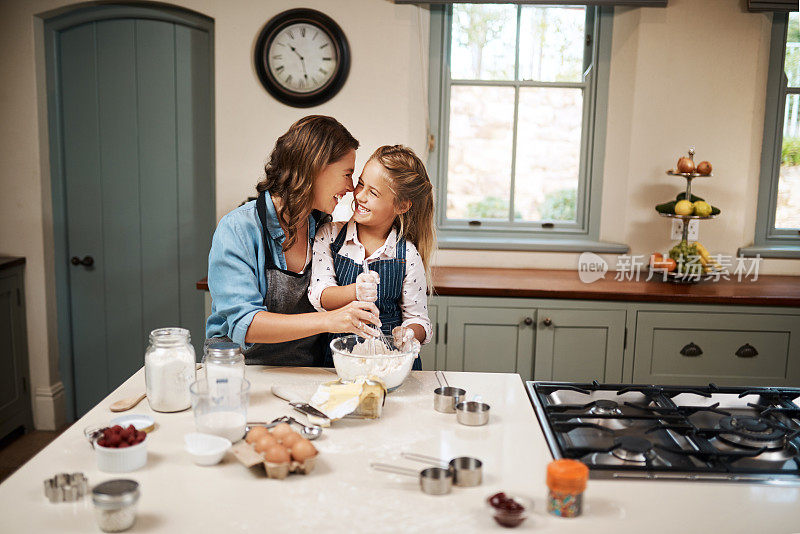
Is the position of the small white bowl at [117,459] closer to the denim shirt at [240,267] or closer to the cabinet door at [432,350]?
the denim shirt at [240,267]

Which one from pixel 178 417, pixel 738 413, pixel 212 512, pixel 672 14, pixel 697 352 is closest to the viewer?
pixel 212 512

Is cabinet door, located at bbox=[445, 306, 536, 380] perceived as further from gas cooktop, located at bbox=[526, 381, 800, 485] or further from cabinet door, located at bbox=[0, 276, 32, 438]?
cabinet door, located at bbox=[0, 276, 32, 438]

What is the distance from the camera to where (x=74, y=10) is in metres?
3.60

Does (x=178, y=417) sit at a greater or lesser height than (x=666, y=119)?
lesser

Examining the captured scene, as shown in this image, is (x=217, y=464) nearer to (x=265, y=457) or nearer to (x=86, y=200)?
(x=265, y=457)

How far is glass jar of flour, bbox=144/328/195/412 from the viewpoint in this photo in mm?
1609

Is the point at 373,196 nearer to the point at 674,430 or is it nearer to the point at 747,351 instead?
the point at 674,430

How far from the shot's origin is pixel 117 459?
132 centimetres

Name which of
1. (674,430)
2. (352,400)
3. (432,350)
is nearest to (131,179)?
(432,350)

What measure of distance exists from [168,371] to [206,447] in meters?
0.31

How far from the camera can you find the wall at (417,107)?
353 centimetres

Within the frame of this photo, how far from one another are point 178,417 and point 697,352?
2435mm

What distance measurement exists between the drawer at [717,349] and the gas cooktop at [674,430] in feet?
4.36

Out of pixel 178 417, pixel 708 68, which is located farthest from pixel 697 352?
pixel 178 417
